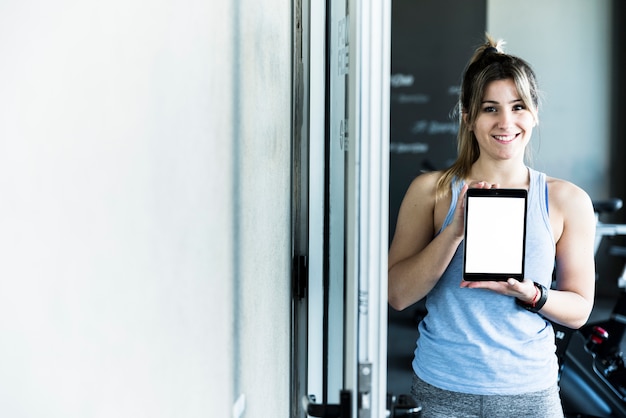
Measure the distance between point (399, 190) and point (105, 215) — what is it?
15.8 feet

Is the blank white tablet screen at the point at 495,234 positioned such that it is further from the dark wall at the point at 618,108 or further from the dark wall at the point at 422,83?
the dark wall at the point at 618,108

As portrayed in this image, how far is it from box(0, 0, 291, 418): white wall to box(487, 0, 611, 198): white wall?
478 centimetres

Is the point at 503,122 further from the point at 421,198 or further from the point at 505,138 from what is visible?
the point at 421,198

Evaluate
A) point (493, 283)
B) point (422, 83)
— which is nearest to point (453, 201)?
point (493, 283)

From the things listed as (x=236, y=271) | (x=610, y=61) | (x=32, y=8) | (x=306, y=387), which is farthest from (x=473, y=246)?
(x=610, y=61)

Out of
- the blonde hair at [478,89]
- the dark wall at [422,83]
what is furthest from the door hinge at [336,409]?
the dark wall at [422,83]

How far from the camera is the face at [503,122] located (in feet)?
5.04

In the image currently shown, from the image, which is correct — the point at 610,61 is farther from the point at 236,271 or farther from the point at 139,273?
the point at 139,273

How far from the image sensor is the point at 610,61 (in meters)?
5.67

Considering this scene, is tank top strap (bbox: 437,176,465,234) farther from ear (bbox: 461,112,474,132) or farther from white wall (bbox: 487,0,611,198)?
white wall (bbox: 487,0,611,198)

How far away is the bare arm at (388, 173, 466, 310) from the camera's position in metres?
1.50

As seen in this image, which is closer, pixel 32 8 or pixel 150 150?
pixel 32 8

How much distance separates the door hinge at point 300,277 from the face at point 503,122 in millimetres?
455

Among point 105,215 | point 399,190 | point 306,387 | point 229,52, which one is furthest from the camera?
point 399,190
